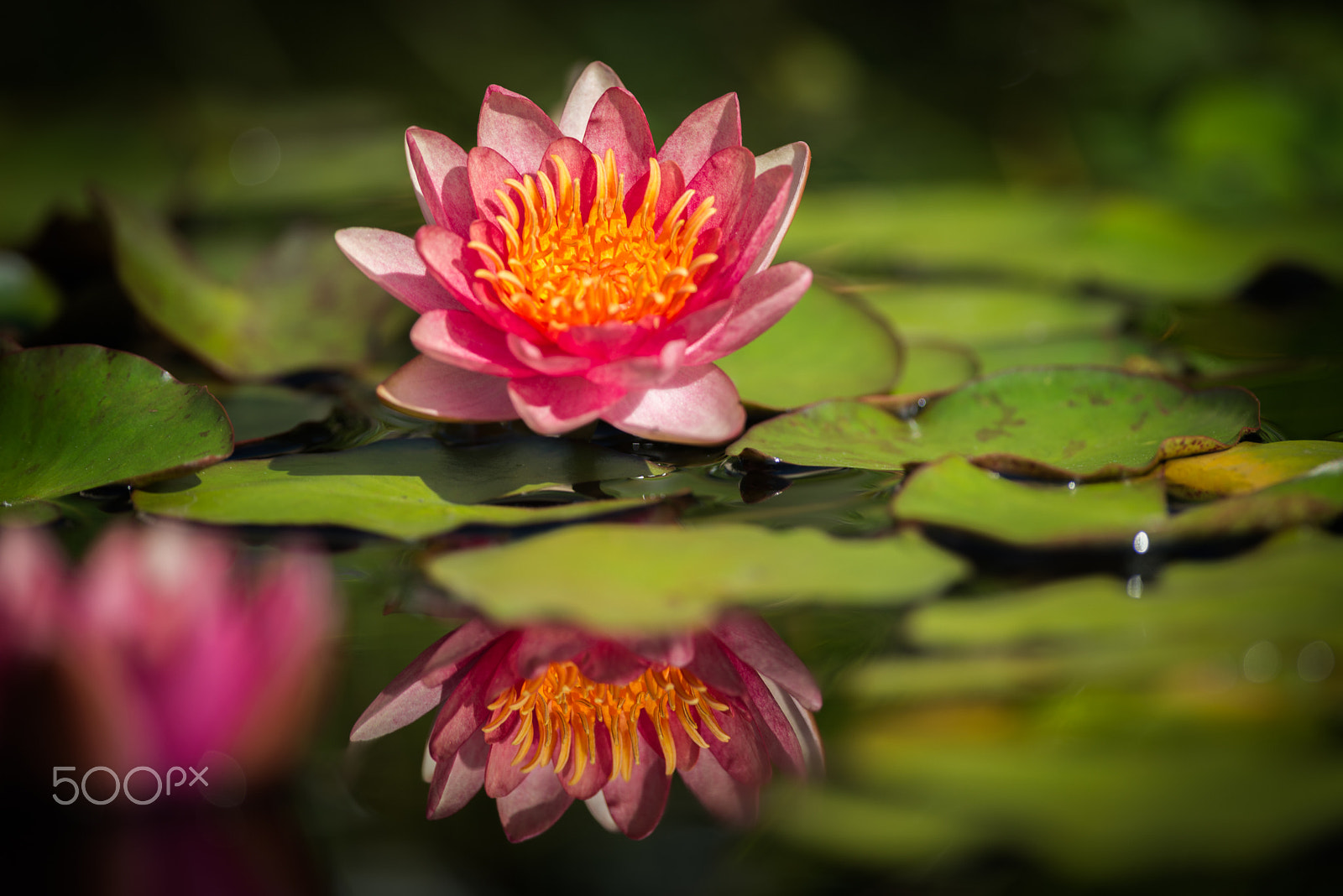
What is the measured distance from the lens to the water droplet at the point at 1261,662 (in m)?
0.64

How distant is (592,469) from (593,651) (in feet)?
0.89

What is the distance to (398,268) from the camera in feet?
3.08

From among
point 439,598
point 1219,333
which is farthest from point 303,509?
point 1219,333

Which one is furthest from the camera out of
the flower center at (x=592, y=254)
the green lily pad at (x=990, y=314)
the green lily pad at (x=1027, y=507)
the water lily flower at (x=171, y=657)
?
the green lily pad at (x=990, y=314)

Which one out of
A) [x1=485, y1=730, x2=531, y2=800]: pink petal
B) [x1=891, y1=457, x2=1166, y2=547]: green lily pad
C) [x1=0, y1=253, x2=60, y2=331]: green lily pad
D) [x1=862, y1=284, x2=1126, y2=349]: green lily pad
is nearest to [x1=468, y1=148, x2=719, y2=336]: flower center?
[x1=891, y1=457, x2=1166, y2=547]: green lily pad

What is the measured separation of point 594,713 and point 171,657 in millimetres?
249

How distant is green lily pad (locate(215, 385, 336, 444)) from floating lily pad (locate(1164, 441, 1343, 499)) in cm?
83

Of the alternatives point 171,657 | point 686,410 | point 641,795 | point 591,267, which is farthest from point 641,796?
point 591,267

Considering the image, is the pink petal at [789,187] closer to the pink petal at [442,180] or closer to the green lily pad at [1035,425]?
the green lily pad at [1035,425]

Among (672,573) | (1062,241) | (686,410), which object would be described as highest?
(1062,241)

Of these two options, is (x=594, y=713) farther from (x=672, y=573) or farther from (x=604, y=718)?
(x=672, y=573)

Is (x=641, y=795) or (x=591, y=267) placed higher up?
(x=591, y=267)

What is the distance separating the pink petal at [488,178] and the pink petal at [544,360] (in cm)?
13

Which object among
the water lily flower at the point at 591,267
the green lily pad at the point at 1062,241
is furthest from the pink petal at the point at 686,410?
the green lily pad at the point at 1062,241
